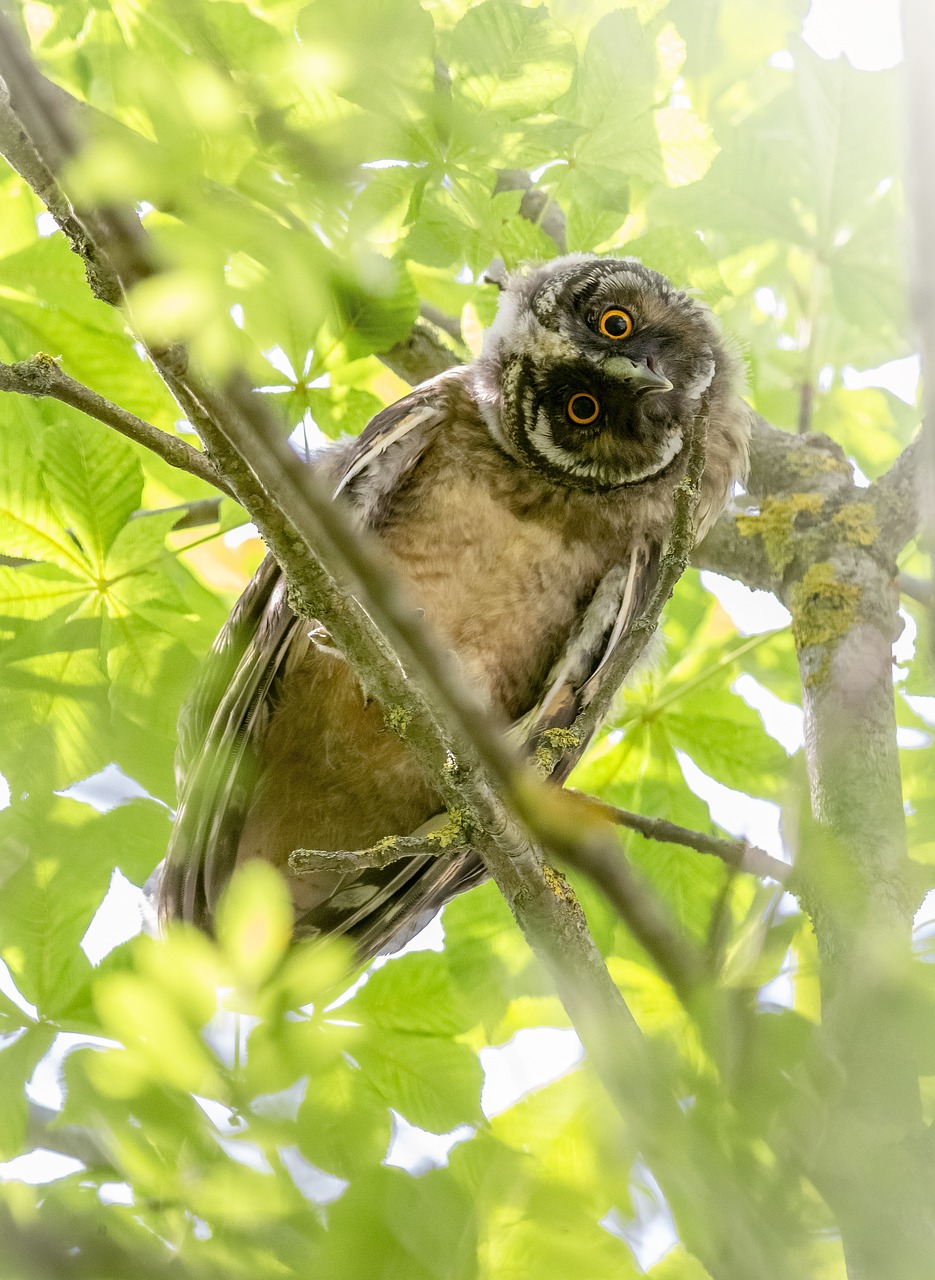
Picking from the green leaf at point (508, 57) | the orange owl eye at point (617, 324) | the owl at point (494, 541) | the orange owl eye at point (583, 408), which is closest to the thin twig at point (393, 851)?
the owl at point (494, 541)

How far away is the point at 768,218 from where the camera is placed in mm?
2375

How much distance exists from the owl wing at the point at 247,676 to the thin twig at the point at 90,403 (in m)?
0.59

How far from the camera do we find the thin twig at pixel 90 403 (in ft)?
6.17

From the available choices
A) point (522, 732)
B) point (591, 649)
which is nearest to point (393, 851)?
point (522, 732)

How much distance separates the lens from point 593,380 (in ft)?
11.2

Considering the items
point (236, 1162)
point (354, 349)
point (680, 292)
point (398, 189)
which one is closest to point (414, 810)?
point (354, 349)

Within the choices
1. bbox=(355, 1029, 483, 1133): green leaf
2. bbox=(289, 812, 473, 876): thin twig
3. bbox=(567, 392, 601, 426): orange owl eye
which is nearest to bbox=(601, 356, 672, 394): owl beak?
bbox=(567, 392, 601, 426): orange owl eye

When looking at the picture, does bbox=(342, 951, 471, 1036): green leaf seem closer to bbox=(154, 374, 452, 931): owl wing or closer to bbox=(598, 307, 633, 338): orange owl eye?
bbox=(154, 374, 452, 931): owl wing

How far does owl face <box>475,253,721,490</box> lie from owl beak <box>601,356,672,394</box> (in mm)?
29

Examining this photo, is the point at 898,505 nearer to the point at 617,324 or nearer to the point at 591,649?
the point at 591,649

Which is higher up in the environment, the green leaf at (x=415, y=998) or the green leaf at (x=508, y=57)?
the green leaf at (x=508, y=57)

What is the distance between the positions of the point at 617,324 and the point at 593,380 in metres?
0.18

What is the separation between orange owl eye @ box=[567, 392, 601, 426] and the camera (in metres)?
3.39

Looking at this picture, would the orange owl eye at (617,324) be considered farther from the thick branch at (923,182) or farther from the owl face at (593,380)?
the thick branch at (923,182)
